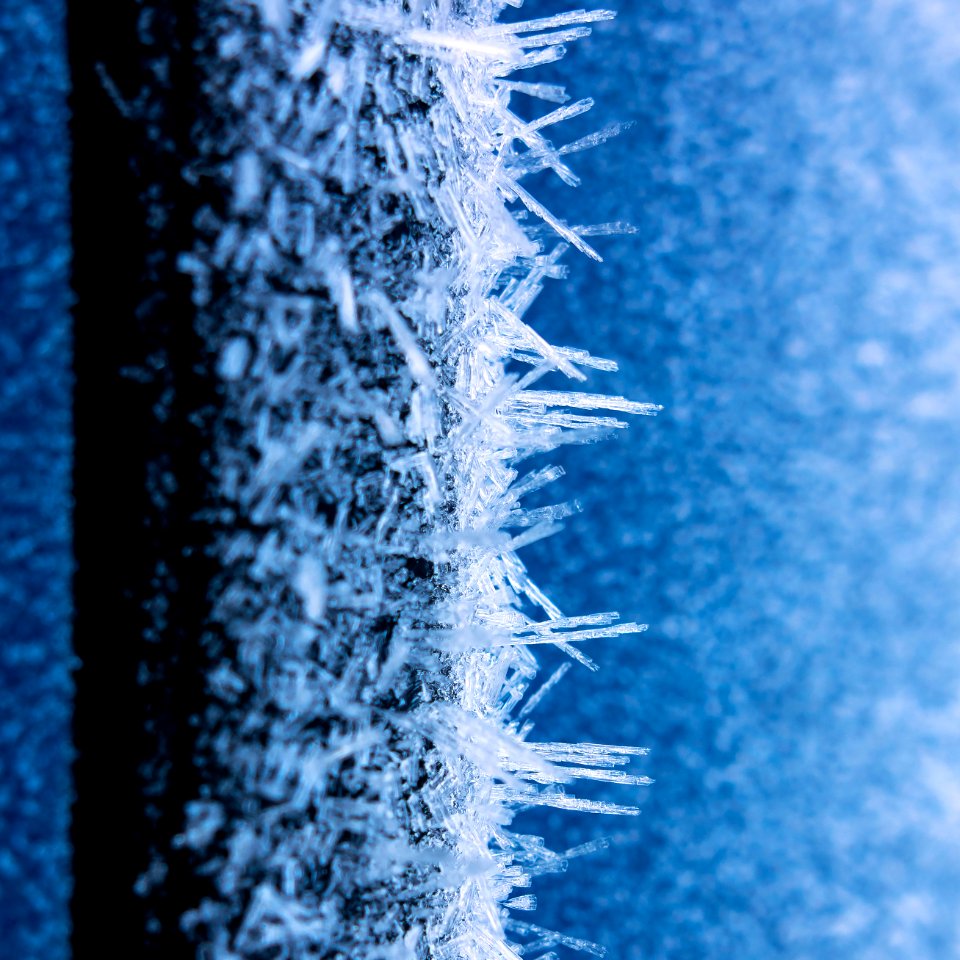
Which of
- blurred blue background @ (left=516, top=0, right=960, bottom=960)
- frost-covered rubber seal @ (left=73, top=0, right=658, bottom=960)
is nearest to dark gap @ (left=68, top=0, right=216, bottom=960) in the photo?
frost-covered rubber seal @ (left=73, top=0, right=658, bottom=960)

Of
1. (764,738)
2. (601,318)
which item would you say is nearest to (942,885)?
(764,738)

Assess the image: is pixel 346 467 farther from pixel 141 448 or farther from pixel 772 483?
pixel 772 483

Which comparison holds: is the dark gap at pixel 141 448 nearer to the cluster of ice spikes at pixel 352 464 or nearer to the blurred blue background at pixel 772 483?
the cluster of ice spikes at pixel 352 464

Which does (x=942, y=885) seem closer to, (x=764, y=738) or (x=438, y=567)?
(x=764, y=738)

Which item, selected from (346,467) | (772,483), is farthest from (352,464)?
(772,483)

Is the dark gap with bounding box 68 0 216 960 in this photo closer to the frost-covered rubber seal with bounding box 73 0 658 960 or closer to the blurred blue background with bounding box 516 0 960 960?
the frost-covered rubber seal with bounding box 73 0 658 960

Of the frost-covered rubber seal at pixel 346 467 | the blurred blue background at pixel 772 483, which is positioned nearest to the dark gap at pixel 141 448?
the frost-covered rubber seal at pixel 346 467
